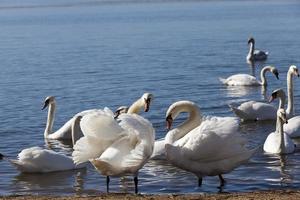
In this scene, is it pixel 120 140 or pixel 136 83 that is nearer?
pixel 120 140

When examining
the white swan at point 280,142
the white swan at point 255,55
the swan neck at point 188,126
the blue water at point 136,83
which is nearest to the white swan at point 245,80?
the blue water at point 136,83

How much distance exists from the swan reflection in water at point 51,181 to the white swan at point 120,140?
1598 millimetres

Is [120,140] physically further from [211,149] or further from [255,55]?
[255,55]

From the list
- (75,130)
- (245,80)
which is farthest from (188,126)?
(245,80)

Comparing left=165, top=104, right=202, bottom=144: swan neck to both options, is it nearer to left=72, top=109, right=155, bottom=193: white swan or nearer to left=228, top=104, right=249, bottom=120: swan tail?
left=72, top=109, right=155, bottom=193: white swan

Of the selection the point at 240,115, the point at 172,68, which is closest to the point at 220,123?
the point at 240,115

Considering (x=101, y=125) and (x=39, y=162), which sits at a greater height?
(x=101, y=125)

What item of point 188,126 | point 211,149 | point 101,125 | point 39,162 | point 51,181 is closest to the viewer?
point 101,125

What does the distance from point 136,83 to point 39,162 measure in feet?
36.3

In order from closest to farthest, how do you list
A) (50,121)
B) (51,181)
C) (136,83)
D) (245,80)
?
(51,181) → (50,121) → (245,80) → (136,83)

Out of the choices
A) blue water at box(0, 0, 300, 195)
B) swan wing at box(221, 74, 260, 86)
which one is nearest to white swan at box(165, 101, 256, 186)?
blue water at box(0, 0, 300, 195)

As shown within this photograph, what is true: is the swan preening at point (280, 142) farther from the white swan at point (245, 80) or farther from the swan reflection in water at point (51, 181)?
the white swan at point (245, 80)

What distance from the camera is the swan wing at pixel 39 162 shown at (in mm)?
11906

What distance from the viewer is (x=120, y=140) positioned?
9211mm
